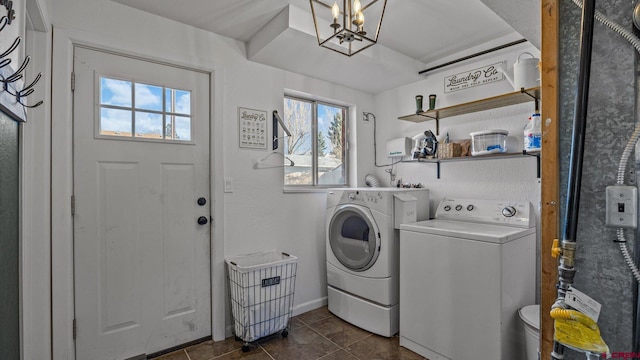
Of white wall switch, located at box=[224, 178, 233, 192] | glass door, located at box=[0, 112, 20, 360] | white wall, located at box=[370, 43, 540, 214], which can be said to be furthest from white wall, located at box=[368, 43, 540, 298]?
glass door, located at box=[0, 112, 20, 360]

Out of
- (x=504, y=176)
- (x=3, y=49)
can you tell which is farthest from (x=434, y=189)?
(x=3, y=49)

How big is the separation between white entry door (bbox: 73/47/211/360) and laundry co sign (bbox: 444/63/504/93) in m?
2.08

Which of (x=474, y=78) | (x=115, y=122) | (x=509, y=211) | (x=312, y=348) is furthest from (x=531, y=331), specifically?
(x=115, y=122)

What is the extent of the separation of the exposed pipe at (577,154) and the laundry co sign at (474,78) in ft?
5.33

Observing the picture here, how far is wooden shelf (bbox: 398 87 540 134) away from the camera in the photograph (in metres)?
2.05

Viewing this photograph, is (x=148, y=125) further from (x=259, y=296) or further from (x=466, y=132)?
(x=466, y=132)

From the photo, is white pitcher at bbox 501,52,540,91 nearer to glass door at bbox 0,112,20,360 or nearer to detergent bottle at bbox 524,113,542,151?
detergent bottle at bbox 524,113,542,151

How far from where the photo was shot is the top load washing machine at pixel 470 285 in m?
1.66

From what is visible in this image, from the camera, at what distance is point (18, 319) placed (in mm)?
1418

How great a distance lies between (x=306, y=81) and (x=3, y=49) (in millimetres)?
2086

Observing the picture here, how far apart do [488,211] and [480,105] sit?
84 centimetres

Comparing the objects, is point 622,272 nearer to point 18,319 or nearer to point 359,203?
point 359,203

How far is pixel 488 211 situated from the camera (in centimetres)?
224

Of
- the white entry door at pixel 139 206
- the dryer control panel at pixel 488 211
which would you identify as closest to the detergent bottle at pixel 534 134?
the dryer control panel at pixel 488 211
